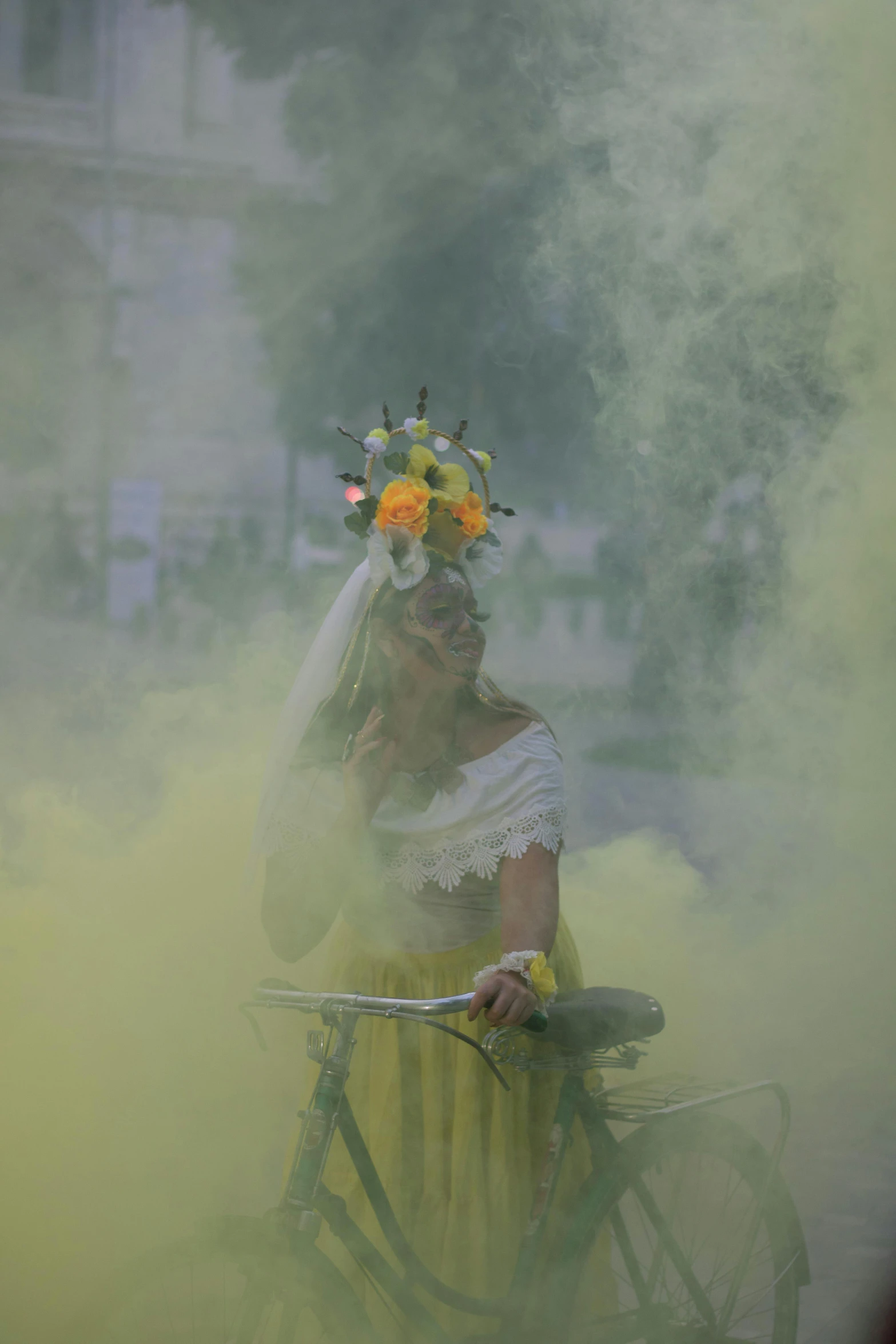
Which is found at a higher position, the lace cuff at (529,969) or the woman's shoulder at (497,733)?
the woman's shoulder at (497,733)

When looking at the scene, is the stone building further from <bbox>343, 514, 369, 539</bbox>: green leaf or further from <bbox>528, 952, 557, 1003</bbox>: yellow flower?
A: <bbox>528, 952, 557, 1003</bbox>: yellow flower

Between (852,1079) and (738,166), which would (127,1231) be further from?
(738,166)

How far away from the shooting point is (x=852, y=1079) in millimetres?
2799

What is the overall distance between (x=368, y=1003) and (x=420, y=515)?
83 centimetres

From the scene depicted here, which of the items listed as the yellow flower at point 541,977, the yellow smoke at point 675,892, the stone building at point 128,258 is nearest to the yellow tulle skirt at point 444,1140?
the yellow flower at point 541,977

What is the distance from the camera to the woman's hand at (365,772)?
2.00 m

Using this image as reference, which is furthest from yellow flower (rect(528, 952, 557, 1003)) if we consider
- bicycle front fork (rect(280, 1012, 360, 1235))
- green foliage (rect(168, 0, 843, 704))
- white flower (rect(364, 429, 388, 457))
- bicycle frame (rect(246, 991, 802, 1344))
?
green foliage (rect(168, 0, 843, 704))

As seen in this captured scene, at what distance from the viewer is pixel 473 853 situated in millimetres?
2053

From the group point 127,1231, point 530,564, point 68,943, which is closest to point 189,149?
point 530,564

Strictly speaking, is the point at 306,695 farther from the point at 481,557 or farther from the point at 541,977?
the point at 541,977

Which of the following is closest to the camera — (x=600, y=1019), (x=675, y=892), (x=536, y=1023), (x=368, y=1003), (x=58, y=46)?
(x=368, y=1003)

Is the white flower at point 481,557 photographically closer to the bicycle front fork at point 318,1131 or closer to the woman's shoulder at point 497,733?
the woman's shoulder at point 497,733

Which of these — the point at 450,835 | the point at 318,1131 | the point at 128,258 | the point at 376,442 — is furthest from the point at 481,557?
the point at 128,258

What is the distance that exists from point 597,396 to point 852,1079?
1811 mm
